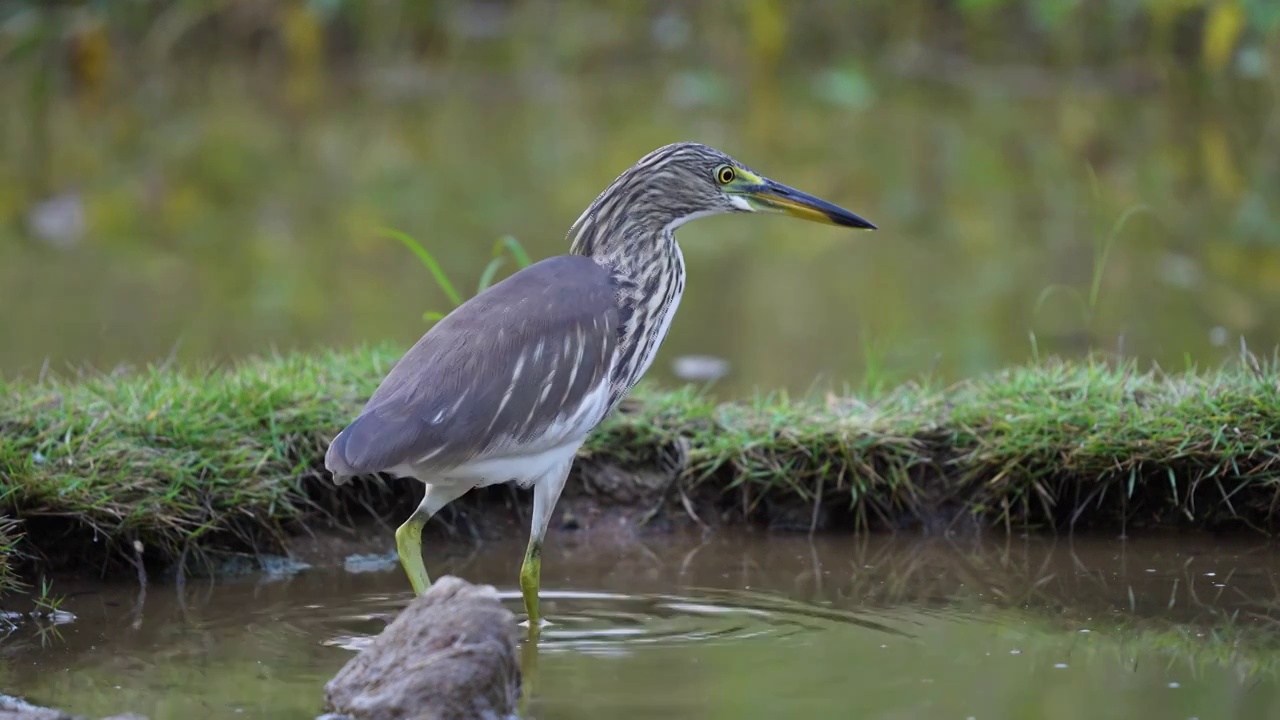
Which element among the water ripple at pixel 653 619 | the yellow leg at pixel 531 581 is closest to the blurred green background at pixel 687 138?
the water ripple at pixel 653 619

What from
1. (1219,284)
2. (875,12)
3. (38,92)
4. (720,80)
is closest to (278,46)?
(38,92)

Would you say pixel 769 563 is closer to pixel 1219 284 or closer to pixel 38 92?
pixel 1219 284

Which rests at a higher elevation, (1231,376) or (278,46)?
(278,46)

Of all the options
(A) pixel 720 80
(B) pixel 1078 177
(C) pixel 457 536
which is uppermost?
(A) pixel 720 80

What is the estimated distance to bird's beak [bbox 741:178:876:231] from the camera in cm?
576

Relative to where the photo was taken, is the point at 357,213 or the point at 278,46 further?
the point at 278,46

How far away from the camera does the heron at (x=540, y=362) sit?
4832 mm

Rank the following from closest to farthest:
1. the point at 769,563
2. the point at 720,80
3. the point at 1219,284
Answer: the point at 769,563
the point at 1219,284
the point at 720,80

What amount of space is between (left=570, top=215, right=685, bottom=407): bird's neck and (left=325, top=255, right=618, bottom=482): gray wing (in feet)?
0.28

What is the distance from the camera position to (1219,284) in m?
9.83

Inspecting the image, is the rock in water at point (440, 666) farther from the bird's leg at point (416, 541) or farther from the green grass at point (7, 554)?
the green grass at point (7, 554)

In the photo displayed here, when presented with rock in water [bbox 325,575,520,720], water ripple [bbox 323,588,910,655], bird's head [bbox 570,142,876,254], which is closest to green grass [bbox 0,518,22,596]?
water ripple [bbox 323,588,910,655]

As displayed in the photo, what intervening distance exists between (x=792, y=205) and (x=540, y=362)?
1268 mm

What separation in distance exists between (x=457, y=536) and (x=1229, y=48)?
13.4 m
